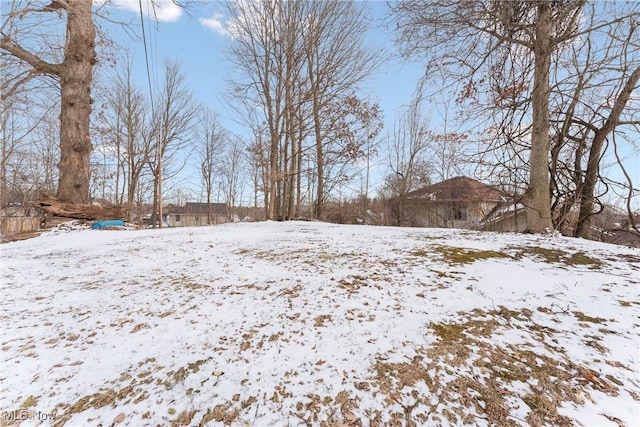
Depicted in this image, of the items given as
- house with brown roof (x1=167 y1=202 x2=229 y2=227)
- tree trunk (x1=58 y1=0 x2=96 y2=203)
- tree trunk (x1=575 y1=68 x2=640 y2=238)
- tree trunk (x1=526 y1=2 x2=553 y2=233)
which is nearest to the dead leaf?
tree trunk (x1=526 y1=2 x2=553 y2=233)

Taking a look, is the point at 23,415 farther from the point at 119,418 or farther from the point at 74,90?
the point at 74,90

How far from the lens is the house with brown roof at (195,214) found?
40.6m

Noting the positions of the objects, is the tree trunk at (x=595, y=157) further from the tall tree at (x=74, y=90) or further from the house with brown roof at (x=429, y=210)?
the tall tree at (x=74, y=90)

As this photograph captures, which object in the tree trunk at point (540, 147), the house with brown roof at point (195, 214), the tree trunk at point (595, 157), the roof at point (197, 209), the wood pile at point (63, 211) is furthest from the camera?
the roof at point (197, 209)

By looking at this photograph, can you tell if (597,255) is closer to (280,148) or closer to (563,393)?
(563,393)

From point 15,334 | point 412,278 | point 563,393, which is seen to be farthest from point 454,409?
point 15,334

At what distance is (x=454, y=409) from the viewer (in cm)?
126

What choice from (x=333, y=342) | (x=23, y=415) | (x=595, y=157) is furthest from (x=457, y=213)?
(x=23, y=415)

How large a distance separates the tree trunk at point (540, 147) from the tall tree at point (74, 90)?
9.73 metres

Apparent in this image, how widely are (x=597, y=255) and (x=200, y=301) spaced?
4422 mm

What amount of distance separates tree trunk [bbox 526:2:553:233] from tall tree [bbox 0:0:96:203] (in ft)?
31.9

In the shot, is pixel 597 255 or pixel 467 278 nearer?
pixel 467 278

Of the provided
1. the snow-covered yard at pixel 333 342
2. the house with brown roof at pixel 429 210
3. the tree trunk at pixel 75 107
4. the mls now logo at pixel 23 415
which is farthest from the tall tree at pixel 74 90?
the house with brown roof at pixel 429 210

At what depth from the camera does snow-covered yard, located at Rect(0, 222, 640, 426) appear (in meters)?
1.28
